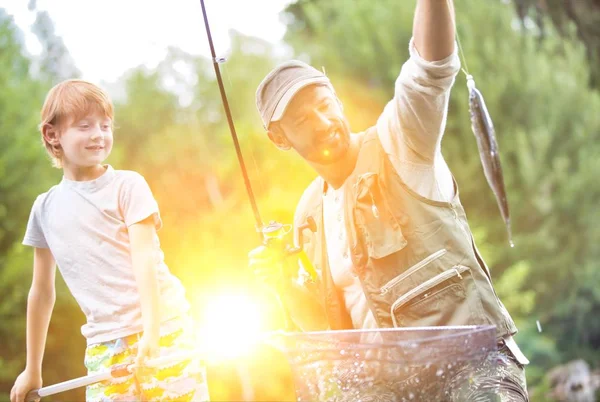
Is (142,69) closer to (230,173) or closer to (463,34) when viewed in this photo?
(230,173)

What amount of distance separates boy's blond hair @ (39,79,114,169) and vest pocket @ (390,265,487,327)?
89 centimetres

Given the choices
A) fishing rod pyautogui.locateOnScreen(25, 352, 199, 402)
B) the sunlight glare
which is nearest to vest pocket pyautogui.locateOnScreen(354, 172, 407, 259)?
fishing rod pyautogui.locateOnScreen(25, 352, 199, 402)

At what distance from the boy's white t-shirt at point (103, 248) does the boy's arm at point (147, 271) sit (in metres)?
0.03

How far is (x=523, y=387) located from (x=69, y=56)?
8.13 ft

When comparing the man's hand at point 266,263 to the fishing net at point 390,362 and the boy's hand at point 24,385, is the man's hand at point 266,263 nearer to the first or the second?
the fishing net at point 390,362

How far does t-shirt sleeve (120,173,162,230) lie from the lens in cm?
174

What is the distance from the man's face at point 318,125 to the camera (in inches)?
71.6

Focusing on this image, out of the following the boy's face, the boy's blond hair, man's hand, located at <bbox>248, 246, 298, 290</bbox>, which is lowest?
man's hand, located at <bbox>248, 246, 298, 290</bbox>

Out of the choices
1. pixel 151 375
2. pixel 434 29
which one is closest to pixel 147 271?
pixel 151 375

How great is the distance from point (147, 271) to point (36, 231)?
354 millimetres

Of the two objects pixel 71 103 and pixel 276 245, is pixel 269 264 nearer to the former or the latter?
pixel 276 245

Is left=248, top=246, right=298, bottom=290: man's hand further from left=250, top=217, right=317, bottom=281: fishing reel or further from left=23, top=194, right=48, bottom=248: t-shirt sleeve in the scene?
left=23, top=194, right=48, bottom=248: t-shirt sleeve

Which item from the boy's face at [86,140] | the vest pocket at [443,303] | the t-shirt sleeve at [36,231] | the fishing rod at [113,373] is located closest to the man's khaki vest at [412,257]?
the vest pocket at [443,303]

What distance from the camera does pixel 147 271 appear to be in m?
1.69
